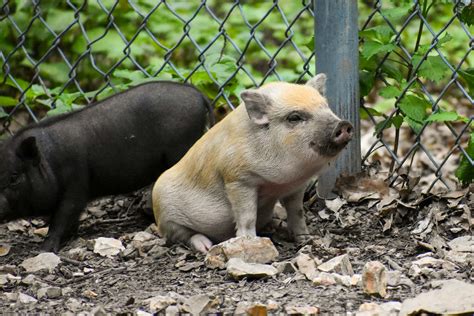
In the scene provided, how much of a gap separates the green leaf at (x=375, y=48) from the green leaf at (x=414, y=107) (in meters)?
0.29

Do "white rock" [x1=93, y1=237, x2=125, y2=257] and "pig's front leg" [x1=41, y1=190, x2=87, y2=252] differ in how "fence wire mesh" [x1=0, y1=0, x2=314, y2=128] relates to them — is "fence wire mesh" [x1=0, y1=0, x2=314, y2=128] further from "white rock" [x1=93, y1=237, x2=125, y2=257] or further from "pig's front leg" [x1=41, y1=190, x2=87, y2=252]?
"white rock" [x1=93, y1=237, x2=125, y2=257]

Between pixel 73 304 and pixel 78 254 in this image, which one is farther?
pixel 78 254

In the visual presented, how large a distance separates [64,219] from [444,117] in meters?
2.18

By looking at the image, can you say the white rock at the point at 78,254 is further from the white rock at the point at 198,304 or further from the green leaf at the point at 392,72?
the green leaf at the point at 392,72

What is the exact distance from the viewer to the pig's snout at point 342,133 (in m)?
4.48

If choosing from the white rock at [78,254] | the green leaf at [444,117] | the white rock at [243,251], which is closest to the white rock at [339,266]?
the white rock at [243,251]

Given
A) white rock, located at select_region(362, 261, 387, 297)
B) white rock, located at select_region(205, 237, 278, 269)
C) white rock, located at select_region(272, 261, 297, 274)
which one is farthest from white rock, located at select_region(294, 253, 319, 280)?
white rock, located at select_region(362, 261, 387, 297)

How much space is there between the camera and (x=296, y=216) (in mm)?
5035

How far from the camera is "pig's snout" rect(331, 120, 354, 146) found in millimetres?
4477

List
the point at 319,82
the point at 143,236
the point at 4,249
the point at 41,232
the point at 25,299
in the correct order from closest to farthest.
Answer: the point at 25,299
the point at 319,82
the point at 143,236
the point at 4,249
the point at 41,232

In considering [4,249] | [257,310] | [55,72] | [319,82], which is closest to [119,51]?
[55,72]

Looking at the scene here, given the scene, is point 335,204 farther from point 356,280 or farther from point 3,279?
point 3,279

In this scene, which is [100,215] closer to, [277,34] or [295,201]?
[295,201]

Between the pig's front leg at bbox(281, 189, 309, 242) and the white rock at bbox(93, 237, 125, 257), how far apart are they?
3.02 ft
